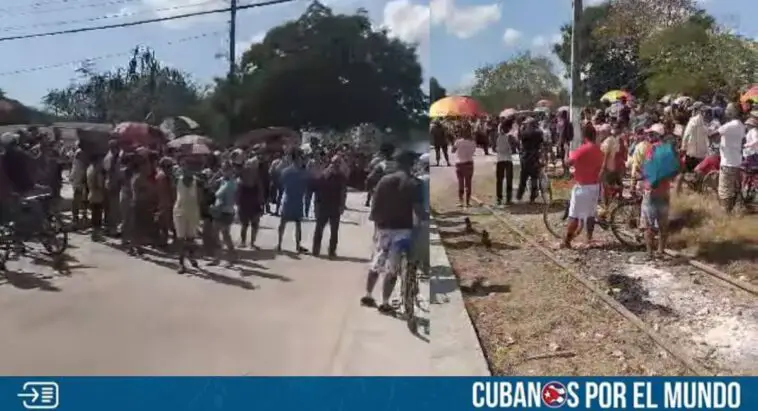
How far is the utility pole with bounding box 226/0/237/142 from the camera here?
2.08 meters

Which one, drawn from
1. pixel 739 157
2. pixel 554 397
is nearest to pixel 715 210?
pixel 739 157

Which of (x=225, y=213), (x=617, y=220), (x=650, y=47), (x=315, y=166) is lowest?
(x=617, y=220)

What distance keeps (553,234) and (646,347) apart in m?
1.30

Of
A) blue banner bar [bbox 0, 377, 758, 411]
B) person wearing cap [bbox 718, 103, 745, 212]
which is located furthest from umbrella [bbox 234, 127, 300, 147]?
person wearing cap [bbox 718, 103, 745, 212]

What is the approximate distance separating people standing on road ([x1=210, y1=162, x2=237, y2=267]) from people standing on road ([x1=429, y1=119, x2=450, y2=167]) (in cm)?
71

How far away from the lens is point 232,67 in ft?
6.85

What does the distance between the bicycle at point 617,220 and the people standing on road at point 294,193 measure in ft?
7.88

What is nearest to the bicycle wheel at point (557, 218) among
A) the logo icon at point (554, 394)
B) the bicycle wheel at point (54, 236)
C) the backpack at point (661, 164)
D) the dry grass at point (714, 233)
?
the backpack at point (661, 164)

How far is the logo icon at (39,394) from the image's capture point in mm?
2113

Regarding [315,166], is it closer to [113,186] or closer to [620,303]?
[113,186]

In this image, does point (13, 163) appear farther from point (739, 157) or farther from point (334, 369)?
point (739, 157)

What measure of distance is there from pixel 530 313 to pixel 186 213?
166 cm

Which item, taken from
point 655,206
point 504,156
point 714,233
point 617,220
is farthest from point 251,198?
point 714,233

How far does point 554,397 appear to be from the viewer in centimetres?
227
